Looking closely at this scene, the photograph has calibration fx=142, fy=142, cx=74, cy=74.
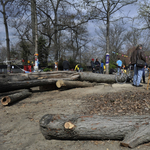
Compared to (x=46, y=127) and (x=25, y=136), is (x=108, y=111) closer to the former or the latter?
(x=46, y=127)

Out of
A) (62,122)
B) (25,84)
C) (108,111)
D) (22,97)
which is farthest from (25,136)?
(25,84)

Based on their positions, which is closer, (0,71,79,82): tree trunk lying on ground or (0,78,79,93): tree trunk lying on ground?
(0,78,79,93): tree trunk lying on ground

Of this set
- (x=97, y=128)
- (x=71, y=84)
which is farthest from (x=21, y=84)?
(x=97, y=128)

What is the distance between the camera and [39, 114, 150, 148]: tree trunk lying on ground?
8.43ft

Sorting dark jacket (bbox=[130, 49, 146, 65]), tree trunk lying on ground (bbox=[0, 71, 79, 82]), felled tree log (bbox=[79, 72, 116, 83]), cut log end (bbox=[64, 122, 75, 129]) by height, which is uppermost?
dark jacket (bbox=[130, 49, 146, 65])

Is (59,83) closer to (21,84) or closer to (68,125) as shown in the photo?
(21,84)

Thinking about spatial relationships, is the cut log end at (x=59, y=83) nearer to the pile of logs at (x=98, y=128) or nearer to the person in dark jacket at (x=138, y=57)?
the person in dark jacket at (x=138, y=57)

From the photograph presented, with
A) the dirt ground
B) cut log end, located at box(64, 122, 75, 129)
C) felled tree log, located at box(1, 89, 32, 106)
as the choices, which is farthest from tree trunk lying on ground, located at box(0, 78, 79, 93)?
cut log end, located at box(64, 122, 75, 129)

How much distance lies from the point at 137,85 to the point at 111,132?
15.7 ft

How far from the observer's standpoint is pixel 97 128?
106 inches

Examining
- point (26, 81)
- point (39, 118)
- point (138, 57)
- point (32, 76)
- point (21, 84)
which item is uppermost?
point (138, 57)

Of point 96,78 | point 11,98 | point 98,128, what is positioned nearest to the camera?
point 98,128

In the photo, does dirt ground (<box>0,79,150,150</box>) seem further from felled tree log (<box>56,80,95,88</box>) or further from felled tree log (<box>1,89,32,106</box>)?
felled tree log (<box>56,80,95,88</box>)

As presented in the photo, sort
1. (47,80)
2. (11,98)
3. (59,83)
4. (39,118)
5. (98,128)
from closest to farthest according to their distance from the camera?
(98,128), (39,118), (11,98), (59,83), (47,80)
